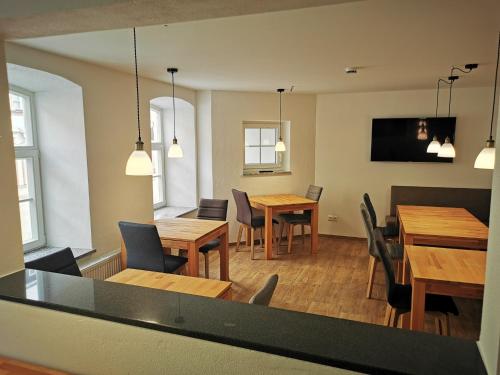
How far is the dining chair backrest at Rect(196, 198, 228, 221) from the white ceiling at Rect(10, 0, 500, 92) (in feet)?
5.06

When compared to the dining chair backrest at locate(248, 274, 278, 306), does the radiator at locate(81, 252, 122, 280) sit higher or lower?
lower

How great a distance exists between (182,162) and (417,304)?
400 cm

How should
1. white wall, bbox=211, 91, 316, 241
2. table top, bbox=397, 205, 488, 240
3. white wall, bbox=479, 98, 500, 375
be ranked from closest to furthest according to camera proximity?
white wall, bbox=479, 98, 500, 375
table top, bbox=397, 205, 488, 240
white wall, bbox=211, 91, 316, 241

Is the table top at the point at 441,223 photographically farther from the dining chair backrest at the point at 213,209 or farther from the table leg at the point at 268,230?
the dining chair backrest at the point at 213,209

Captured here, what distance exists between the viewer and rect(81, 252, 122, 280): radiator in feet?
11.0

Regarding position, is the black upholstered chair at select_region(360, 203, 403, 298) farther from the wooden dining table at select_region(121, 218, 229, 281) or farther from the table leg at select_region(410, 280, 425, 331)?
the wooden dining table at select_region(121, 218, 229, 281)

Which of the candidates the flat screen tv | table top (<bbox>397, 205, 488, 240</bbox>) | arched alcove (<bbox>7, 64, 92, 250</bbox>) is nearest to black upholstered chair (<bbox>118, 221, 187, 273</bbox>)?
arched alcove (<bbox>7, 64, 92, 250</bbox>)

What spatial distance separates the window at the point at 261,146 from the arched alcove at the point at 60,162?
287 cm

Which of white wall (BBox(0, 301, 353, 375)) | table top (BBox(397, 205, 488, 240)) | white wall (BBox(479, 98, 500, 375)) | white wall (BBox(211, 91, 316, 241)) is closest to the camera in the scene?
white wall (BBox(479, 98, 500, 375))

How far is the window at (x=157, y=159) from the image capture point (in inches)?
206

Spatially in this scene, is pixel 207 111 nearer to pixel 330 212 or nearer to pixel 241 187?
pixel 241 187

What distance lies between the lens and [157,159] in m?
5.34

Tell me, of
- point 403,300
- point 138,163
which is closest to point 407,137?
point 403,300

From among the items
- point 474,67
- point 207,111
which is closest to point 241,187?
point 207,111
